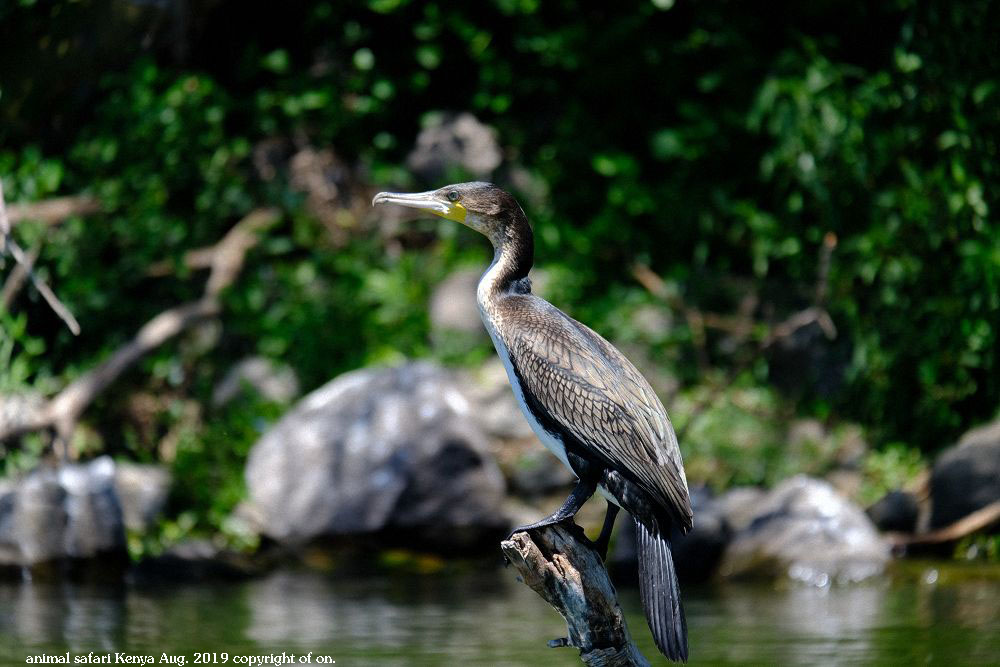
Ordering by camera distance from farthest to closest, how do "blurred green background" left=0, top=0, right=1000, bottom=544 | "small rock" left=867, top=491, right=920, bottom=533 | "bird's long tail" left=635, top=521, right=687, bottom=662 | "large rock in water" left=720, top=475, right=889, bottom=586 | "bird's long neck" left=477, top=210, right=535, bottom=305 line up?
"blurred green background" left=0, top=0, right=1000, bottom=544
"small rock" left=867, top=491, right=920, bottom=533
"large rock in water" left=720, top=475, right=889, bottom=586
"bird's long neck" left=477, top=210, right=535, bottom=305
"bird's long tail" left=635, top=521, right=687, bottom=662

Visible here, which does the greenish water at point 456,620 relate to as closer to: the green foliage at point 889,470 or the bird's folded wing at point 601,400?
the green foliage at point 889,470

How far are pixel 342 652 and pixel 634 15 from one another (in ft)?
19.5

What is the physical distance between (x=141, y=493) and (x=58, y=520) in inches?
25.8

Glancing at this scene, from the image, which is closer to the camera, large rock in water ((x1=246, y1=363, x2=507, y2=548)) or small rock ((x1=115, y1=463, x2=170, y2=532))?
large rock in water ((x1=246, y1=363, x2=507, y2=548))

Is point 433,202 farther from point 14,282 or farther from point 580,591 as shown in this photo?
point 14,282

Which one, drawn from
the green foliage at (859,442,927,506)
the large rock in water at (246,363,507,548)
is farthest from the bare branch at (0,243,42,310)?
the green foliage at (859,442,927,506)

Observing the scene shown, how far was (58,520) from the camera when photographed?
24.1 ft

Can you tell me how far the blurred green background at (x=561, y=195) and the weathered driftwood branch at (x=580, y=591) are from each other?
15.2 feet

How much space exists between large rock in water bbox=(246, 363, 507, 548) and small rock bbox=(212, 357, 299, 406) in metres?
0.86

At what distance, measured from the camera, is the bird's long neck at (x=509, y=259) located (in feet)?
12.9

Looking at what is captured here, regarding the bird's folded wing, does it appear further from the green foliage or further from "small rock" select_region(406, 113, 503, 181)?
"small rock" select_region(406, 113, 503, 181)

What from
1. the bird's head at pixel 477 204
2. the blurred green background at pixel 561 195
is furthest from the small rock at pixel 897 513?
the bird's head at pixel 477 204

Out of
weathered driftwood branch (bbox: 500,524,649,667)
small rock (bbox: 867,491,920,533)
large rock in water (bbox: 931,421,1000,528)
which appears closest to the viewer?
weathered driftwood branch (bbox: 500,524,649,667)

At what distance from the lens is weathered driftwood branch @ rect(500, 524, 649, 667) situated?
334 cm
